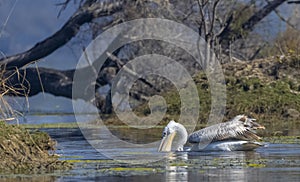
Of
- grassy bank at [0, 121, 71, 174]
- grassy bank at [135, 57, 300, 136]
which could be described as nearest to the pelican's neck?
grassy bank at [0, 121, 71, 174]

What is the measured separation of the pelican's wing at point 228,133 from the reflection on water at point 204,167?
0.42m

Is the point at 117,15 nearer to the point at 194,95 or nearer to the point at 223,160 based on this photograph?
the point at 194,95

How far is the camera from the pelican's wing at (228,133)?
1717cm

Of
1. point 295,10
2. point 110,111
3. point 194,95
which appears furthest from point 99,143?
point 295,10

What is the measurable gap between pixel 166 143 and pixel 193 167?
3.84 meters

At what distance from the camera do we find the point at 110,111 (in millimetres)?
33656

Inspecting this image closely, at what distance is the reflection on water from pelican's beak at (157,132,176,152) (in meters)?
0.56

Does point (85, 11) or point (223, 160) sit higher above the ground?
point (85, 11)

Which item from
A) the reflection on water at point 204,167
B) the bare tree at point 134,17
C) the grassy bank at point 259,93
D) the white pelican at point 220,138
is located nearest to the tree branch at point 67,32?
the bare tree at point 134,17

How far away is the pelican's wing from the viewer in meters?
17.2

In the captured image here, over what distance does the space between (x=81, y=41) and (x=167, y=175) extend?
23.6m

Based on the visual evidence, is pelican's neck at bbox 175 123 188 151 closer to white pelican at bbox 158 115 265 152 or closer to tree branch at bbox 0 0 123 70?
white pelican at bbox 158 115 265 152

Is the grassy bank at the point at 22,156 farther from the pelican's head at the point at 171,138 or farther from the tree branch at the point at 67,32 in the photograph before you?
the tree branch at the point at 67,32

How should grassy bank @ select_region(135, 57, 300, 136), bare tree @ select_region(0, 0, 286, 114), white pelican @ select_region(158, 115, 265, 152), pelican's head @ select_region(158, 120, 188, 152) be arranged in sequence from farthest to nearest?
bare tree @ select_region(0, 0, 286, 114) < grassy bank @ select_region(135, 57, 300, 136) < pelican's head @ select_region(158, 120, 188, 152) < white pelican @ select_region(158, 115, 265, 152)
